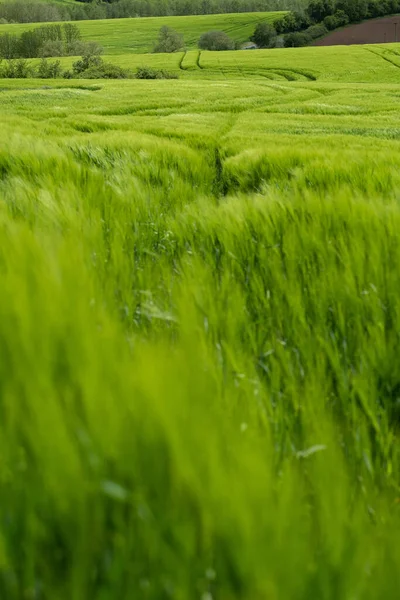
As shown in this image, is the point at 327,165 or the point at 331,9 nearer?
the point at 327,165

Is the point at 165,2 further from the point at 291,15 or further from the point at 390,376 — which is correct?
the point at 390,376

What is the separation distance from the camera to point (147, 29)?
9744 centimetres

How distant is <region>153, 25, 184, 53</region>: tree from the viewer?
82.1 m

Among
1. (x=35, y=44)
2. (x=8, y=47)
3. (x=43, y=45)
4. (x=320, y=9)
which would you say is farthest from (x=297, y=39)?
(x=8, y=47)

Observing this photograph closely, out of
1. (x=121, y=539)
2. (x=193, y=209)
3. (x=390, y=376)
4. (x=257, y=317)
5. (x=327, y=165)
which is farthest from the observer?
(x=327, y=165)

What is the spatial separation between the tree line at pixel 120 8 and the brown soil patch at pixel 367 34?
59162mm

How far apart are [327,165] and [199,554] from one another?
8.57 ft

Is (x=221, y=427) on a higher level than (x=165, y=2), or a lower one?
lower

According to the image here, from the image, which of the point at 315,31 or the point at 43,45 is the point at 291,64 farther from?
the point at 43,45

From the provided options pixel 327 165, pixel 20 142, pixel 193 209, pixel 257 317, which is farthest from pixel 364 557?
pixel 20 142

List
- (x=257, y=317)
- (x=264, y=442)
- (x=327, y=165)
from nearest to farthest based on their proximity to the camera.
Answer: (x=264, y=442) → (x=257, y=317) → (x=327, y=165)

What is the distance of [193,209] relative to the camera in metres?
1.63

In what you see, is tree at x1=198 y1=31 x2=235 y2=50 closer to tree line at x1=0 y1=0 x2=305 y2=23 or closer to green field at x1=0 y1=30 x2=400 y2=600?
tree line at x1=0 y1=0 x2=305 y2=23

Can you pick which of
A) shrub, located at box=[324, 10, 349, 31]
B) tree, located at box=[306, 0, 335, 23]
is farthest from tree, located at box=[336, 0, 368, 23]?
tree, located at box=[306, 0, 335, 23]
